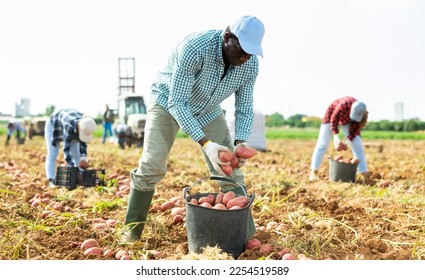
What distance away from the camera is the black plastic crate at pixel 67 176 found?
20.2 feet

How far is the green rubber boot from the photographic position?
366 centimetres

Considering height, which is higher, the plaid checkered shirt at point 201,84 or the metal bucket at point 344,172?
the plaid checkered shirt at point 201,84

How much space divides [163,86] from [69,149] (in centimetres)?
297

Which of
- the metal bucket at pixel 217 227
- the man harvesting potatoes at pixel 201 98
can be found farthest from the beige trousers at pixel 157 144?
the metal bucket at pixel 217 227

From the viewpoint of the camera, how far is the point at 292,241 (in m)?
3.69

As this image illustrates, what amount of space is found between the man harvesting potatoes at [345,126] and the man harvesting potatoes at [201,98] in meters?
3.49

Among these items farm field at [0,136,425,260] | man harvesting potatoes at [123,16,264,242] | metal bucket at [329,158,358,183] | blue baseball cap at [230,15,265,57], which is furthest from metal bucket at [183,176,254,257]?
metal bucket at [329,158,358,183]

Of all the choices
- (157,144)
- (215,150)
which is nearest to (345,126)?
(157,144)

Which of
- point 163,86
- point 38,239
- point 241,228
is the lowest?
point 38,239

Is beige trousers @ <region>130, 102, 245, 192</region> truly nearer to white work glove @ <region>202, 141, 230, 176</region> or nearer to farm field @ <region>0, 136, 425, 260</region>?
white work glove @ <region>202, 141, 230, 176</region>

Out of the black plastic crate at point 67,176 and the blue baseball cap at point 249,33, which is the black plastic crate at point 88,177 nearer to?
the black plastic crate at point 67,176

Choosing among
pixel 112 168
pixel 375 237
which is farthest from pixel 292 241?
pixel 112 168

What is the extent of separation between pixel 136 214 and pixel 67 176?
9.00ft

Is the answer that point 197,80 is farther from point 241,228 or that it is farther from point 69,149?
point 69,149
